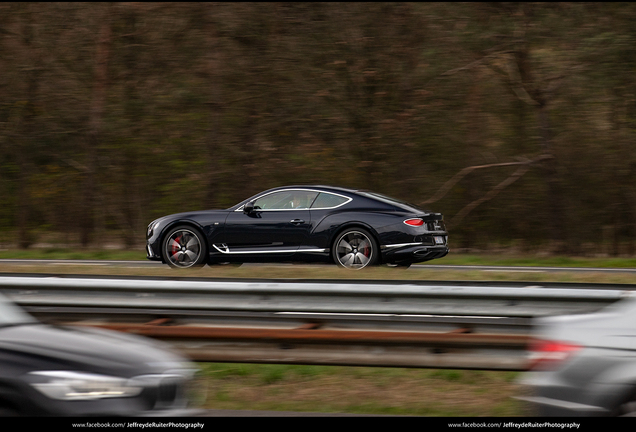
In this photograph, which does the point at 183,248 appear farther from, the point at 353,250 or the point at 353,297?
the point at 353,297

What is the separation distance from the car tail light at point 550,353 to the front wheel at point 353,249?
24.3 feet

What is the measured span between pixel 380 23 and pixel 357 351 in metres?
13.7

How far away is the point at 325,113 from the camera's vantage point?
19.6 m

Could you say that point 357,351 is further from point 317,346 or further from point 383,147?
point 383,147

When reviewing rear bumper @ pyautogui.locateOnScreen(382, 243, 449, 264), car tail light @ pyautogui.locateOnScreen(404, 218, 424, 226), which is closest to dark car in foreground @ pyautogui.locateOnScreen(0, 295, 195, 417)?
rear bumper @ pyautogui.locateOnScreen(382, 243, 449, 264)

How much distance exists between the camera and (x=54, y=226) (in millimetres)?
21250

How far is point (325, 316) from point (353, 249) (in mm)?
4927

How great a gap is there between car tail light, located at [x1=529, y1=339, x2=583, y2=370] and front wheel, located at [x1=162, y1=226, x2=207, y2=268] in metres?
8.74

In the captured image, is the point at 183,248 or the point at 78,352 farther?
the point at 183,248

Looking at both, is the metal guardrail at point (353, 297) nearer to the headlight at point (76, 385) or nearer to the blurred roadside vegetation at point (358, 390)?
the blurred roadside vegetation at point (358, 390)

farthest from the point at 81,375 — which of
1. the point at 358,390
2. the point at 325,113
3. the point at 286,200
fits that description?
the point at 325,113

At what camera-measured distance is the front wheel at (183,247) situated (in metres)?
13.2

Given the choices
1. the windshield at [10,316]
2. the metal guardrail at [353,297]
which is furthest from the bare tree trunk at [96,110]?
the windshield at [10,316]

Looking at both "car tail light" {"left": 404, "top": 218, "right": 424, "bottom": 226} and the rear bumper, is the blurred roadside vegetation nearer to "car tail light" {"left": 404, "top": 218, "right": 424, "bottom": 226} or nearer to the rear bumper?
the rear bumper
